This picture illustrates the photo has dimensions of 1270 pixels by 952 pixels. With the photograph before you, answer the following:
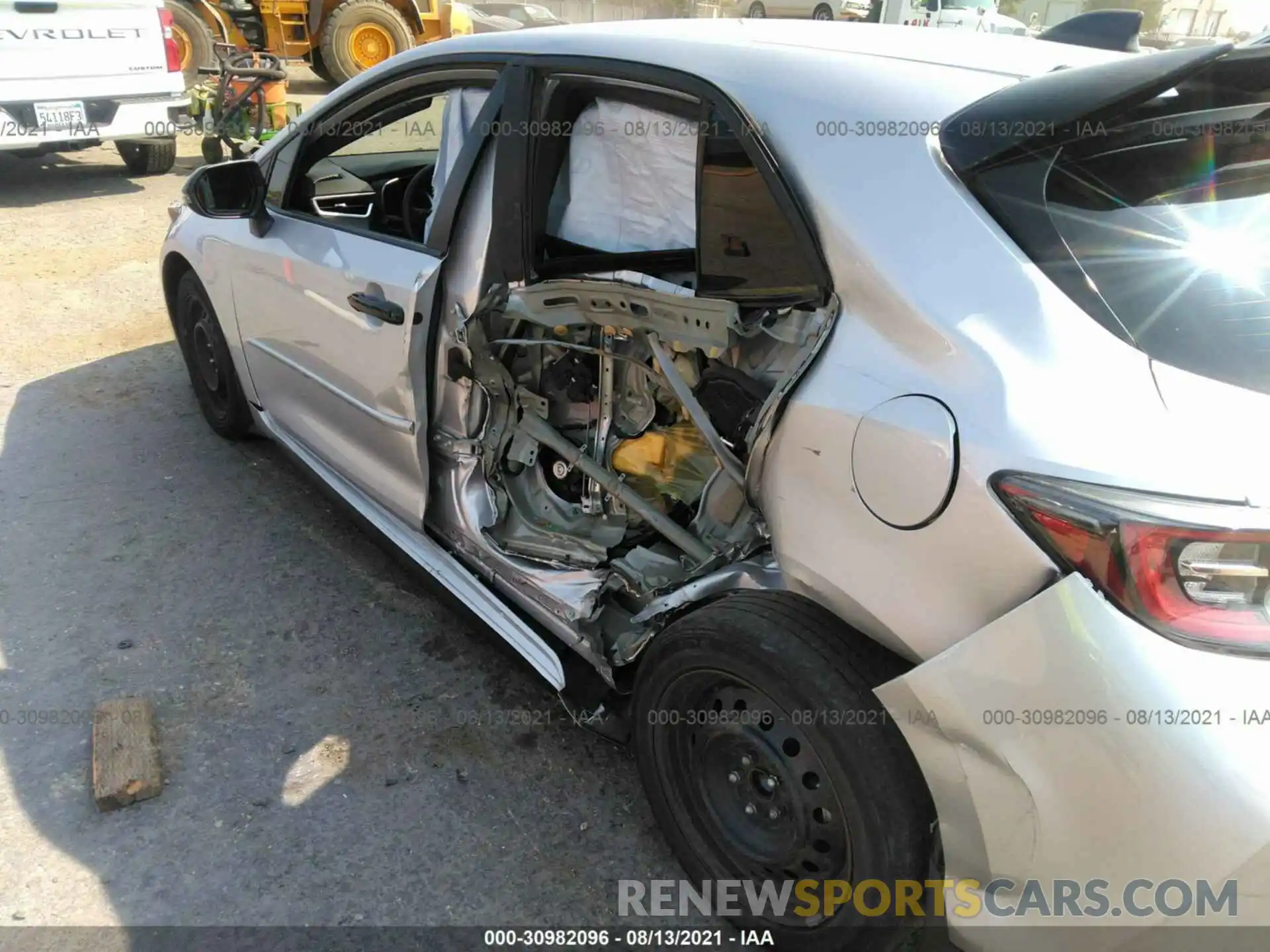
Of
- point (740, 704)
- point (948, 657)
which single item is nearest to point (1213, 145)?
point (948, 657)

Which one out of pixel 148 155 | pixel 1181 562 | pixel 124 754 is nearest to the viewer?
pixel 1181 562

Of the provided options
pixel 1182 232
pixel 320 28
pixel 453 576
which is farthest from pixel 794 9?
pixel 1182 232

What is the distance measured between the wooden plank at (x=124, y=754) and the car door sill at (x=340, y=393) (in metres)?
1.05

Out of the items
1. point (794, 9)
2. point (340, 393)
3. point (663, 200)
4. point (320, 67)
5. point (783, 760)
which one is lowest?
point (783, 760)

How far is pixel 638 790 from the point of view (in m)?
2.43

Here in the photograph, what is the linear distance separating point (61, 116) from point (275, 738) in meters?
7.13

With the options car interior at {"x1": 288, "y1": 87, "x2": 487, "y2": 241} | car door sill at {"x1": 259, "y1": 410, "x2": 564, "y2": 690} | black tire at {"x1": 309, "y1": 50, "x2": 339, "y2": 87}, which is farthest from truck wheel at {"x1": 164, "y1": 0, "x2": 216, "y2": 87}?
car door sill at {"x1": 259, "y1": 410, "x2": 564, "y2": 690}

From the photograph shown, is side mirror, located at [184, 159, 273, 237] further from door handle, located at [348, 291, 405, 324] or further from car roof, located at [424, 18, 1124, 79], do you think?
car roof, located at [424, 18, 1124, 79]

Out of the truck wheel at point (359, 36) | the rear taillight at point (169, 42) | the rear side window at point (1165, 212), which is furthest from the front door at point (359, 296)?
the truck wheel at point (359, 36)

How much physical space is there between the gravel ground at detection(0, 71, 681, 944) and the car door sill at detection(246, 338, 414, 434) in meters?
0.46

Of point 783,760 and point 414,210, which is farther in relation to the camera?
point 414,210

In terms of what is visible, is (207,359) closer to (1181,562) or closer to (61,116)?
(1181,562)

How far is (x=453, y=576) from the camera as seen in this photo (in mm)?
2658

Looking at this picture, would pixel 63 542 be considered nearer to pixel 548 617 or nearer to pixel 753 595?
pixel 548 617
